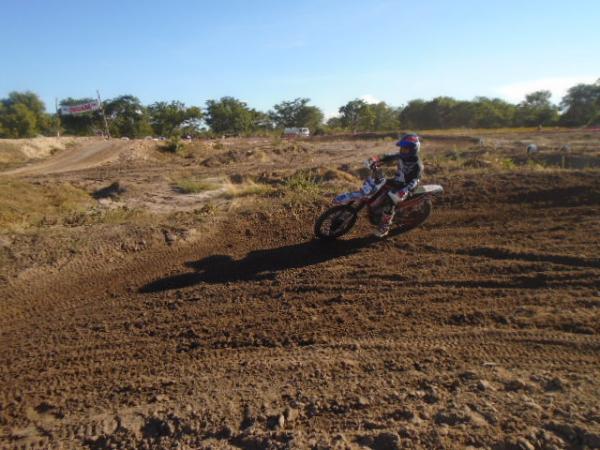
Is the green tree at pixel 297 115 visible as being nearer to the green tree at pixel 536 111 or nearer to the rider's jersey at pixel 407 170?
the green tree at pixel 536 111

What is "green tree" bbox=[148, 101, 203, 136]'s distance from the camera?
5800 centimetres

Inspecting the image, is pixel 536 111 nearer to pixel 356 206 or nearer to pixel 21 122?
pixel 356 206

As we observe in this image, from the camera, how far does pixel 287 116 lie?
2943 inches

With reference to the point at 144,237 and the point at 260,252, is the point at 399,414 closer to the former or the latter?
the point at 260,252

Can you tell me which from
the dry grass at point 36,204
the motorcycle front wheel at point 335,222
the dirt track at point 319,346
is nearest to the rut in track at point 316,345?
the dirt track at point 319,346

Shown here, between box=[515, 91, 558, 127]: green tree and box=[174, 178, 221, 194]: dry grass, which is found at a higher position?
box=[515, 91, 558, 127]: green tree

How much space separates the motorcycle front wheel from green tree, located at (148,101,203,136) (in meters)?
55.2

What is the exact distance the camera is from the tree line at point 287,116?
52.7m

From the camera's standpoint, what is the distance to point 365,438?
2703mm

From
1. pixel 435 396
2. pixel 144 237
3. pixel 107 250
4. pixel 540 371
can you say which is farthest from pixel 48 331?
pixel 540 371

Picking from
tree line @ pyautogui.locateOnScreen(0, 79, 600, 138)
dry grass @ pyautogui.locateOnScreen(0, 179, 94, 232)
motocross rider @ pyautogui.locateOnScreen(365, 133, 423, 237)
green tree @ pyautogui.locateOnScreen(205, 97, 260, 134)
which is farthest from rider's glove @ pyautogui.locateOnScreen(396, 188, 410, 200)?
green tree @ pyautogui.locateOnScreen(205, 97, 260, 134)

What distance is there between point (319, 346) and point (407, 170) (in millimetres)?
3897

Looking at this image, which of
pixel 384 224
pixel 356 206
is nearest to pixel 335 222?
pixel 356 206

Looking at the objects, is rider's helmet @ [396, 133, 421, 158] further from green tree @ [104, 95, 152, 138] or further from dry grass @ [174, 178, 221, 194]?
green tree @ [104, 95, 152, 138]
